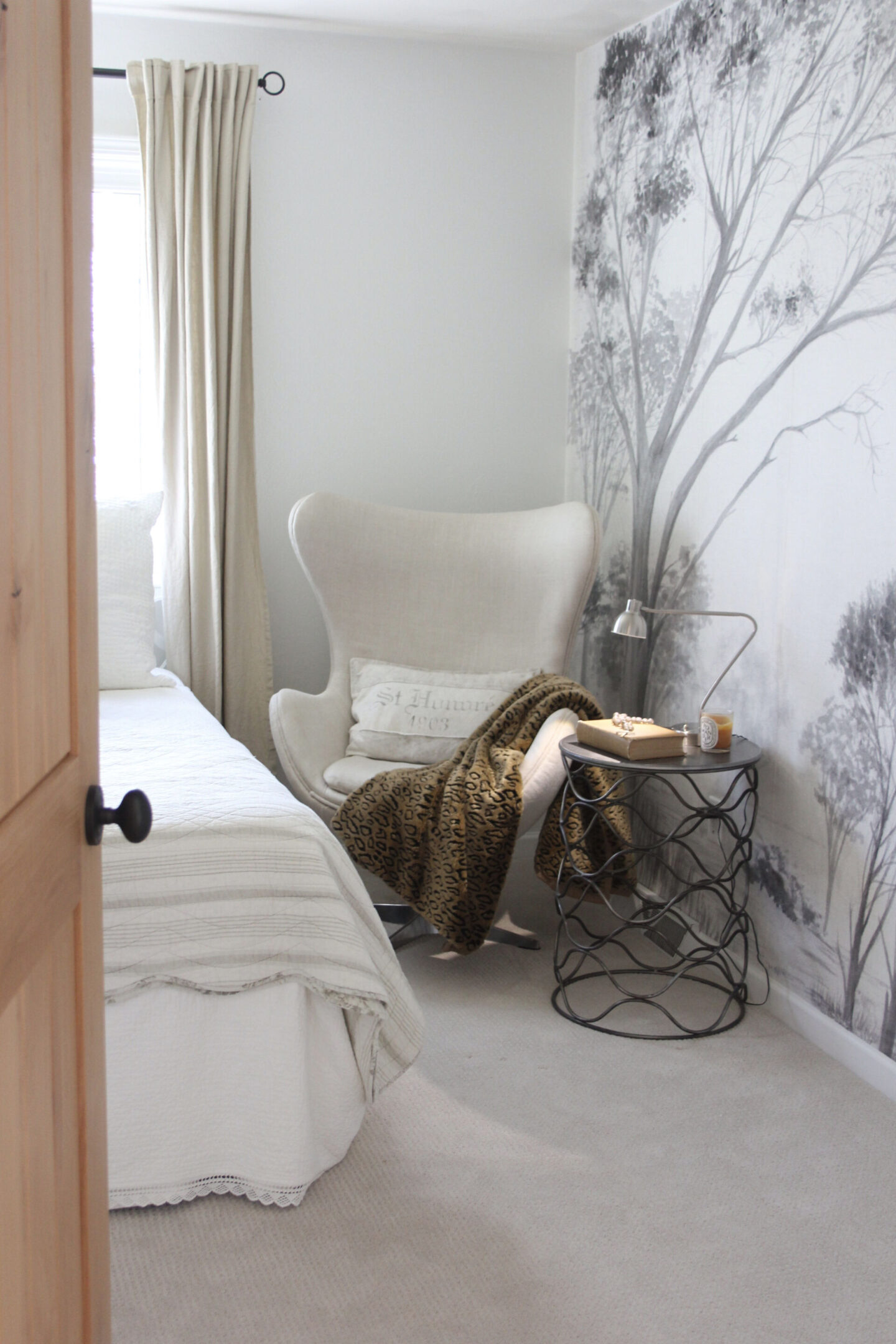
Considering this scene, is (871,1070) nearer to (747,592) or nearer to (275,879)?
(747,592)

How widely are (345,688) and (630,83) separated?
1.95 meters

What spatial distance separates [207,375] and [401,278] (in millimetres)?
729

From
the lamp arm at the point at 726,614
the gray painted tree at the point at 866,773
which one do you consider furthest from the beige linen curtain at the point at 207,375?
the gray painted tree at the point at 866,773

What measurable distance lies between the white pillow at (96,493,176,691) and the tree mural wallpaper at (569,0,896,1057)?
1401mm

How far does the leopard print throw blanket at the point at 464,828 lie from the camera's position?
8.54 ft

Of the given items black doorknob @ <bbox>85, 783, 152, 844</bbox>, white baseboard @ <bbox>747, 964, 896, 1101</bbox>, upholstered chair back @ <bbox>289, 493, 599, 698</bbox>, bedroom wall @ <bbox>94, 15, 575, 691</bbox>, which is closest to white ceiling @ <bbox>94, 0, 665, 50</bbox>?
bedroom wall @ <bbox>94, 15, 575, 691</bbox>

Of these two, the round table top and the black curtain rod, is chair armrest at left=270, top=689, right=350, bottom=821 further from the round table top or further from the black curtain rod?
the black curtain rod

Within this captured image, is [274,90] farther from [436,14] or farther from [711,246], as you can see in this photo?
[711,246]

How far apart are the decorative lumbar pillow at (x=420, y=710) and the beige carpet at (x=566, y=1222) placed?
93 centimetres

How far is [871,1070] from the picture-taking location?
2268 mm

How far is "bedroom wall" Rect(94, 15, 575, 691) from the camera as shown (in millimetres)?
3496

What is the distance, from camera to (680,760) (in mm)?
2484

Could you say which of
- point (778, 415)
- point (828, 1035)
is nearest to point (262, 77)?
point (778, 415)

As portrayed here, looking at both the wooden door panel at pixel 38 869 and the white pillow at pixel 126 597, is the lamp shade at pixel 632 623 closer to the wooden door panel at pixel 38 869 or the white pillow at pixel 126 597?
the white pillow at pixel 126 597
